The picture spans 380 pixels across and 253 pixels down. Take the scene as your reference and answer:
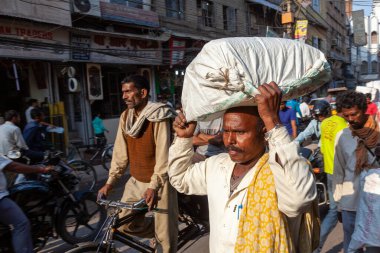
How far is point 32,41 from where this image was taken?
10172 millimetres

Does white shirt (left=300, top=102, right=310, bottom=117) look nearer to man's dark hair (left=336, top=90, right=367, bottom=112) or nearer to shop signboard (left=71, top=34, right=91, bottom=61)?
shop signboard (left=71, top=34, right=91, bottom=61)

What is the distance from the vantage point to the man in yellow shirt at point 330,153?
12.1 feet

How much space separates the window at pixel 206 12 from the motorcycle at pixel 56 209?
1418cm

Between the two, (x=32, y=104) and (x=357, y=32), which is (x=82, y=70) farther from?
(x=357, y=32)

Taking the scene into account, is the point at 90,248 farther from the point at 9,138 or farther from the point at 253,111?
the point at 9,138

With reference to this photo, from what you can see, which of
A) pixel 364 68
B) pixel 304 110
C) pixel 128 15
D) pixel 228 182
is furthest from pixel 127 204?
pixel 364 68

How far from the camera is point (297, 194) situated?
1341 millimetres

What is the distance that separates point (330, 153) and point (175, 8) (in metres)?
13.8

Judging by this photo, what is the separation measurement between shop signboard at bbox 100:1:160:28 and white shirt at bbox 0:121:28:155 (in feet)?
24.0

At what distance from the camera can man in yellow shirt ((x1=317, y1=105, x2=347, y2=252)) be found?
12.1ft

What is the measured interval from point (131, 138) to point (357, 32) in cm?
3327

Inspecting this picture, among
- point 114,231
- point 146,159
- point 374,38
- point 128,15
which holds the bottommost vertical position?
point 114,231

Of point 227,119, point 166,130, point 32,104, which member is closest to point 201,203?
point 166,130

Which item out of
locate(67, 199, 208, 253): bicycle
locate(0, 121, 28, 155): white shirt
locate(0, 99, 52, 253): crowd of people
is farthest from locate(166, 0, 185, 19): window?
locate(67, 199, 208, 253): bicycle
